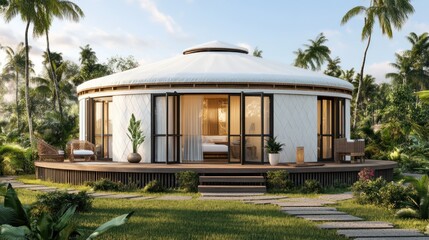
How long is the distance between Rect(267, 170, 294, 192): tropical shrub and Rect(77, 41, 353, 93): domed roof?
2308 mm

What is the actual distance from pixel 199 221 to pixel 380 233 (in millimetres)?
2011

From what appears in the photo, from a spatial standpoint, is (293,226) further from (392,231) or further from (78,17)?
(78,17)

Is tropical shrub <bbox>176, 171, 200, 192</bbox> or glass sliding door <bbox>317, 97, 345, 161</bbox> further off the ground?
glass sliding door <bbox>317, 97, 345, 161</bbox>

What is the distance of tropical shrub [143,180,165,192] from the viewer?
31.7 ft

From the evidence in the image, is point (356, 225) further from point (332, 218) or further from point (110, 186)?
point (110, 186)

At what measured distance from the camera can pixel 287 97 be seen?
11.7 meters

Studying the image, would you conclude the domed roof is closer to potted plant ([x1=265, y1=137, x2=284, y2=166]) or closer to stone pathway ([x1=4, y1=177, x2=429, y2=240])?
potted plant ([x1=265, y1=137, x2=284, y2=166])

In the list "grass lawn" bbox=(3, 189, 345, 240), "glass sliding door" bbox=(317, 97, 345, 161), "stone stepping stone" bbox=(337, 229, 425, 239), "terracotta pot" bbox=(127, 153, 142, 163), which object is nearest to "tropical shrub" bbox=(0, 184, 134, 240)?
"grass lawn" bbox=(3, 189, 345, 240)

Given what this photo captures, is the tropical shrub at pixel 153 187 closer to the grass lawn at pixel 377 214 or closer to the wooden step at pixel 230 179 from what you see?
the wooden step at pixel 230 179

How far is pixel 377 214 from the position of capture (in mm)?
6945

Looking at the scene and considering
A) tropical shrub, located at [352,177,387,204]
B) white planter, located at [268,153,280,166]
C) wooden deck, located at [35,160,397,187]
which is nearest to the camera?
tropical shrub, located at [352,177,387,204]

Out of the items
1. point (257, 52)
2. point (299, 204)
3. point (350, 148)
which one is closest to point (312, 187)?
point (299, 204)

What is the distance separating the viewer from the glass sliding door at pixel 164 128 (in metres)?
11.5

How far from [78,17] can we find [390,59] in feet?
104
